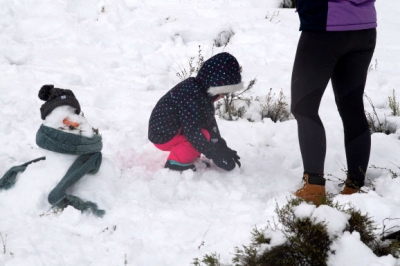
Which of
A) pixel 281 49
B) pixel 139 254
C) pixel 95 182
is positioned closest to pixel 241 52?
pixel 281 49

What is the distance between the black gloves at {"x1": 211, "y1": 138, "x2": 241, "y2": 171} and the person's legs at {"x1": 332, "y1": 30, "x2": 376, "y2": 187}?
3.28ft

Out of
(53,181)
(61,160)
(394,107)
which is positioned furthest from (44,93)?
(394,107)

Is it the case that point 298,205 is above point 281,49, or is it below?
above

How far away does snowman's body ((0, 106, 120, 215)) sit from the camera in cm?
307

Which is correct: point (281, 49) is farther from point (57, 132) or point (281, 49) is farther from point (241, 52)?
point (57, 132)

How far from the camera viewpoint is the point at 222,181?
11.8 ft

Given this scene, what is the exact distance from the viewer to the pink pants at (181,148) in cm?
378

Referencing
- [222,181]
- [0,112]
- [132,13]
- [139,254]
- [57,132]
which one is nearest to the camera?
[139,254]

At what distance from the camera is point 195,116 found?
12.0ft

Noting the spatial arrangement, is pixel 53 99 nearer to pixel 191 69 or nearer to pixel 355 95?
pixel 355 95

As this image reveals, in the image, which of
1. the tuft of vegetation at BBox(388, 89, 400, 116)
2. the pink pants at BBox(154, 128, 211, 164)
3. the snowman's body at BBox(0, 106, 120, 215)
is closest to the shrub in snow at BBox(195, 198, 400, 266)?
the snowman's body at BBox(0, 106, 120, 215)

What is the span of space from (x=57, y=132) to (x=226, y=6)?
232 inches

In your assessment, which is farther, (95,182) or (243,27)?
(243,27)

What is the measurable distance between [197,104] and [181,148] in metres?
0.42
